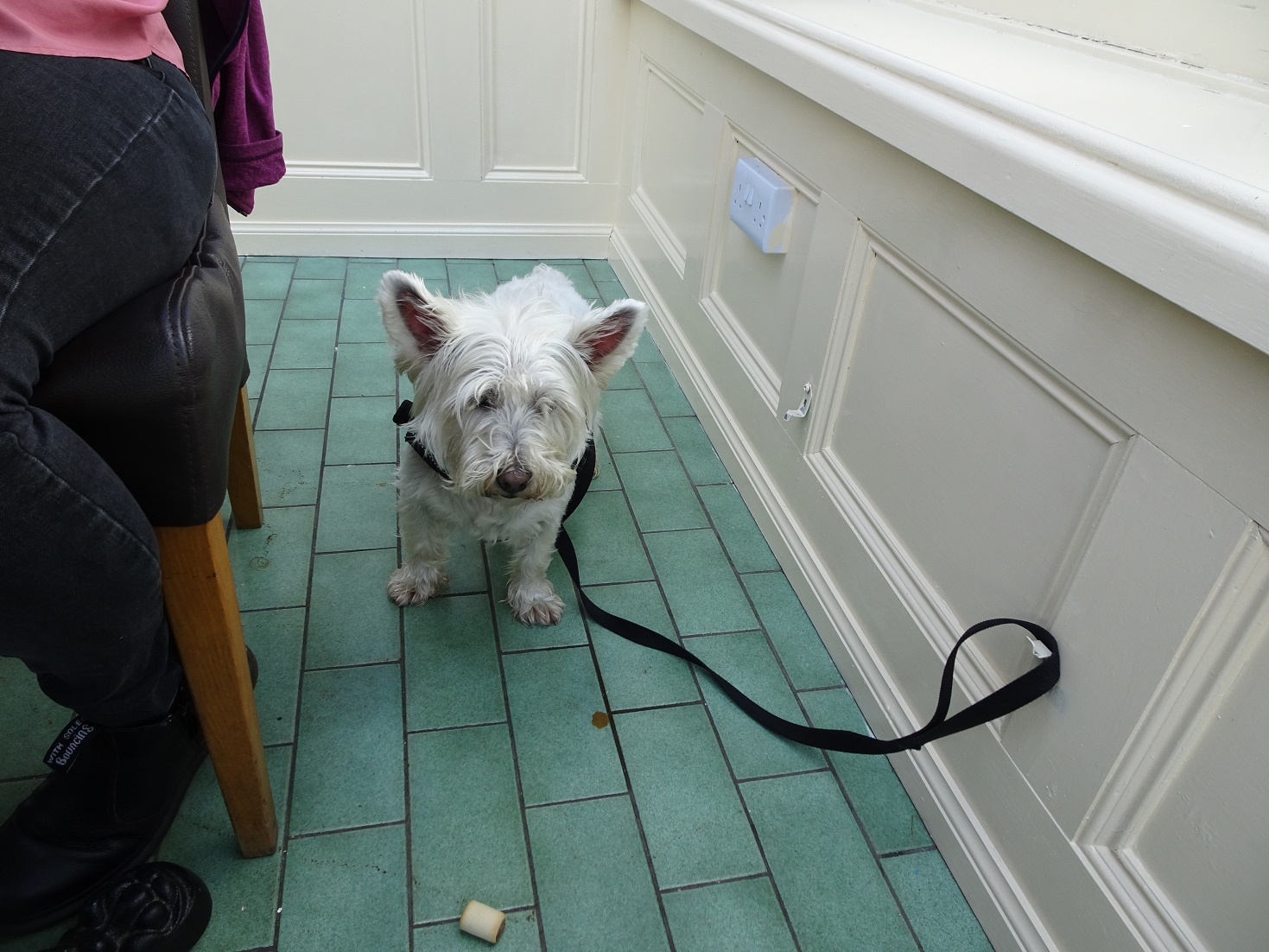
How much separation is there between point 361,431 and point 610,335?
996mm

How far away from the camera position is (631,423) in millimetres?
2441

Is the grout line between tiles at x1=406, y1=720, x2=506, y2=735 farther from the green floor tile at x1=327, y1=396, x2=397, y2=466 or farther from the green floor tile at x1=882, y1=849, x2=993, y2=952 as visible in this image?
the green floor tile at x1=327, y1=396, x2=397, y2=466

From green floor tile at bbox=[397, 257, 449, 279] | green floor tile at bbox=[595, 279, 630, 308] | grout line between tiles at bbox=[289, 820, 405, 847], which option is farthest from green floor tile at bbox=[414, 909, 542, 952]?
green floor tile at bbox=[397, 257, 449, 279]

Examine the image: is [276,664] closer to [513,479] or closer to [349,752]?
[349,752]

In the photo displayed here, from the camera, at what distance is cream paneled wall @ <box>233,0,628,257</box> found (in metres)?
2.91

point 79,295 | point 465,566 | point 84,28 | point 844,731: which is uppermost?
point 84,28

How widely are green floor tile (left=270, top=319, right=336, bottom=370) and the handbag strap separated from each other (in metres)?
1.08

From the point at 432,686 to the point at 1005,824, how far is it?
0.97 meters

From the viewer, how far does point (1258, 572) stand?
86 cm

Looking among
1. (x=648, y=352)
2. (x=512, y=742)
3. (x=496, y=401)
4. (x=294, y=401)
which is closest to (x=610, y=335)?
(x=496, y=401)

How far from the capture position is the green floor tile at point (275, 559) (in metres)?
1.71

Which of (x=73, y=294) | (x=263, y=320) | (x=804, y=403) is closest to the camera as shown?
(x=73, y=294)

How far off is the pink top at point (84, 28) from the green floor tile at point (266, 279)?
1936 mm

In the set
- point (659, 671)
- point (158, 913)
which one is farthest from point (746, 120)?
point (158, 913)
